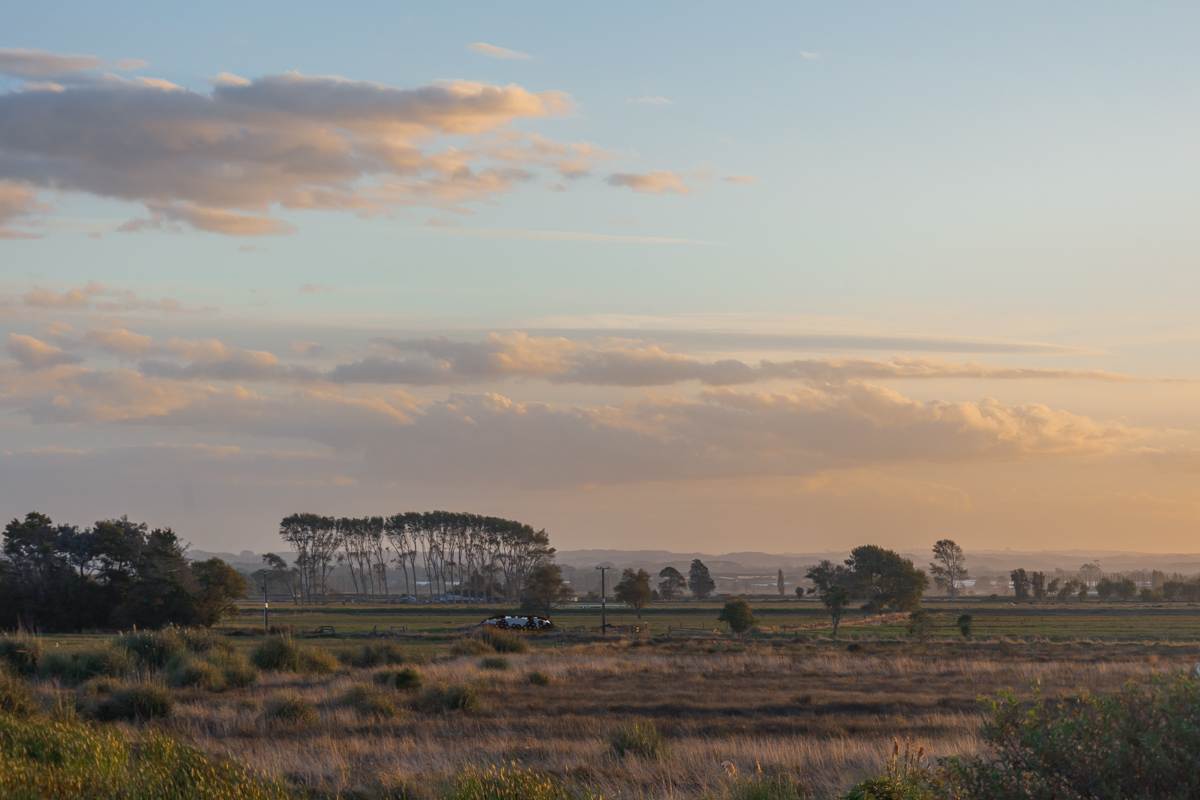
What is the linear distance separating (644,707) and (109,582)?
70.1m

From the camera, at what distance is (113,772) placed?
1439cm

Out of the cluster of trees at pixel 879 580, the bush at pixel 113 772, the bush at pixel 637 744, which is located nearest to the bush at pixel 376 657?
the bush at pixel 637 744

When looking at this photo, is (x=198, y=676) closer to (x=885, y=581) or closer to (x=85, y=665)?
(x=85, y=665)

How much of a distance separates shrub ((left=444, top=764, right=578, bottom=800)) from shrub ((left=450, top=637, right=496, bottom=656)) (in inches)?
1656

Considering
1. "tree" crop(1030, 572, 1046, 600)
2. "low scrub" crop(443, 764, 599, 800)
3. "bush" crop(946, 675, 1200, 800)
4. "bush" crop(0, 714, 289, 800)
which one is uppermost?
"bush" crop(946, 675, 1200, 800)

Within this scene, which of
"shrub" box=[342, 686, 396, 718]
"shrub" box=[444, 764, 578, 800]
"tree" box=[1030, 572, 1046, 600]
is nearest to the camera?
"shrub" box=[444, 764, 578, 800]

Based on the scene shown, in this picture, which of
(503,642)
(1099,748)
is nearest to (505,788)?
(1099,748)

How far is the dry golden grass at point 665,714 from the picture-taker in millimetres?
18906

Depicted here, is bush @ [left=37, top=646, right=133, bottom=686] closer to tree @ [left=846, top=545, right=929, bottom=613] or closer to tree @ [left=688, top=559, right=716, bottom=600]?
tree @ [left=846, top=545, right=929, bottom=613]

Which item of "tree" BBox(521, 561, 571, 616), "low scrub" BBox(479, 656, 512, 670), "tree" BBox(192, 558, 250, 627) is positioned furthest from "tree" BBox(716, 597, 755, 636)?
"tree" BBox(521, 561, 571, 616)

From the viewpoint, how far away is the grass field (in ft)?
61.2

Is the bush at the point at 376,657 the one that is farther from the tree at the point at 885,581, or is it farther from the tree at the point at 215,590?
the tree at the point at 885,581

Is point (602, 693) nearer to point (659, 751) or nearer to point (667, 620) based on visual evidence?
point (659, 751)

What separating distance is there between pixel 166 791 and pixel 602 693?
86.0ft
